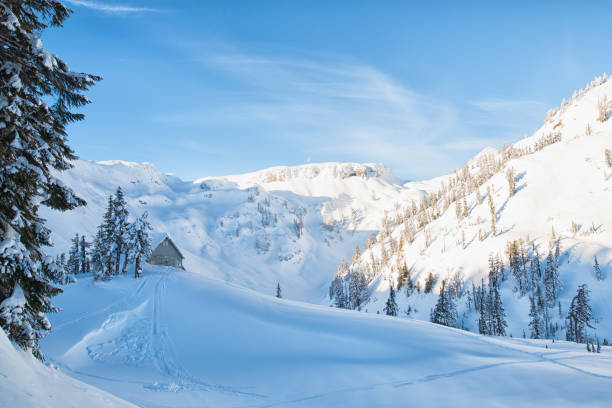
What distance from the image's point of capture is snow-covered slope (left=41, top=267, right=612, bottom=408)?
11344 mm

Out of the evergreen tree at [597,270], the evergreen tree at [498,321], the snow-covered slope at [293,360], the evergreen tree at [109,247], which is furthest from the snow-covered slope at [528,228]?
the evergreen tree at [109,247]

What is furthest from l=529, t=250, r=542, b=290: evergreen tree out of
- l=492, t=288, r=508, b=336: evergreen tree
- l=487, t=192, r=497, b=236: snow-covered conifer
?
l=492, t=288, r=508, b=336: evergreen tree

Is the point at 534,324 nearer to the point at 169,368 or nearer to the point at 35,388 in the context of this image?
the point at 169,368

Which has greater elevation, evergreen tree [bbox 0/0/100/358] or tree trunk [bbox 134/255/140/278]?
evergreen tree [bbox 0/0/100/358]

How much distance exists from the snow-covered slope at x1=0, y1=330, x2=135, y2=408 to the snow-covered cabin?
171 feet

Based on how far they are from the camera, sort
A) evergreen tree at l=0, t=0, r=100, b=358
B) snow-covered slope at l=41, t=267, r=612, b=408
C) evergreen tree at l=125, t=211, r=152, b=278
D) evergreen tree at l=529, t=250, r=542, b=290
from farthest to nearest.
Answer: evergreen tree at l=529, t=250, r=542, b=290 < evergreen tree at l=125, t=211, r=152, b=278 < snow-covered slope at l=41, t=267, r=612, b=408 < evergreen tree at l=0, t=0, r=100, b=358

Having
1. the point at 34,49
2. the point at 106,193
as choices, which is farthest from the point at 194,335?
the point at 106,193

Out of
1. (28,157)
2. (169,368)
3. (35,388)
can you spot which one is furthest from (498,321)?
(28,157)

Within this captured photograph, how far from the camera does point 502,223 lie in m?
102

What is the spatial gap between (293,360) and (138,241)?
35488 mm

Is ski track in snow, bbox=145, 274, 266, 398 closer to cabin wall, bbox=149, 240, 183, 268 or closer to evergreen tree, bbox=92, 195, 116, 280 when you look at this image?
evergreen tree, bbox=92, 195, 116, 280

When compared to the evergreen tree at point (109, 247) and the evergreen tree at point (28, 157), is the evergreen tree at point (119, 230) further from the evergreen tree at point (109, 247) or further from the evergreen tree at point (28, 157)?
the evergreen tree at point (28, 157)

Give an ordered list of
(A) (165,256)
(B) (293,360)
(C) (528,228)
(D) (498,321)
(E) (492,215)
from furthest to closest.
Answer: (E) (492,215) → (C) (528,228) → (A) (165,256) → (D) (498,321) → (B) (293,360)

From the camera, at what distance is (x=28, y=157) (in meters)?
7.00
